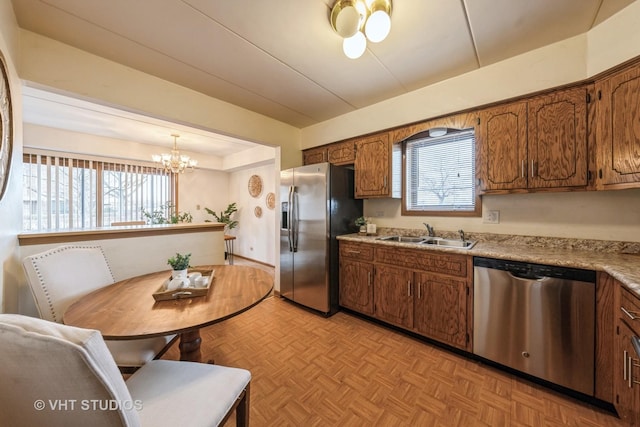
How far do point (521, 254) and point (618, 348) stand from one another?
646mm

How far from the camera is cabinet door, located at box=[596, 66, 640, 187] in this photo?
4.67 ft

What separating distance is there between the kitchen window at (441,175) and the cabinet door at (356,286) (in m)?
0.91

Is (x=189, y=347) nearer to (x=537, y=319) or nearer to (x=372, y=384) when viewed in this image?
(x=372, y=384)

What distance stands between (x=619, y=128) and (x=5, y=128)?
3.74 meters

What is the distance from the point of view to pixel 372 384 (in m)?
1.67

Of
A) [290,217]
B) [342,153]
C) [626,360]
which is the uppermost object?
[342,153]

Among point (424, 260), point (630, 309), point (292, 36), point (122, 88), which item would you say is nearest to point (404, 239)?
point (424, 260)

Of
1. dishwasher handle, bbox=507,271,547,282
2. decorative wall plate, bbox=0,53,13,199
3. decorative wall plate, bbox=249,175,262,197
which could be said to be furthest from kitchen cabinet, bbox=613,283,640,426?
decorative wall plate, bbox=249,175,262,197

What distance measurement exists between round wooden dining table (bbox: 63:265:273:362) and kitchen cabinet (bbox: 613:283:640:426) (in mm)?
1969

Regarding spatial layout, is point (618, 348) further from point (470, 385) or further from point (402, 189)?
point (402, 189)

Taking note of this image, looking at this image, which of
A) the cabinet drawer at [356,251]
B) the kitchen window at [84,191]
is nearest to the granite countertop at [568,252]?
the cabinet drawer at [356,251]

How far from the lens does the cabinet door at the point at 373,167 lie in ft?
8.86

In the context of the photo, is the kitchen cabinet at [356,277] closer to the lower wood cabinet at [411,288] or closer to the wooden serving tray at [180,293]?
the lower wood cabinet at [411,288]

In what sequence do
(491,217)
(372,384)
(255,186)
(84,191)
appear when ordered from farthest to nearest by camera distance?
(255,186) < (84,191) < (491,217) < (372,384)
